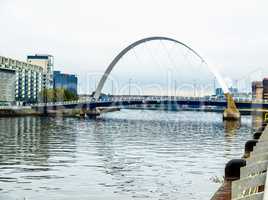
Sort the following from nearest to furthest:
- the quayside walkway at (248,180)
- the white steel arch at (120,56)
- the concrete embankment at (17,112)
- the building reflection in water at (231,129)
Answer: the quayside walkway at (248,180), the building reflection in water at (231,129), the white steel arch at (120,56), the concrete embankment at (17,112)

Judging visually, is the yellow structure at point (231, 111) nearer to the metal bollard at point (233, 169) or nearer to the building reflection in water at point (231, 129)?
the building reflection in water at point (231, 129)

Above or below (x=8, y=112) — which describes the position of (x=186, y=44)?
above

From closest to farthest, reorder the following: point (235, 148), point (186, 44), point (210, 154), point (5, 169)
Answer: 1. point (5, 169)
2. point (210, 154)
3. point (235, 148)
4. point (186, 44)

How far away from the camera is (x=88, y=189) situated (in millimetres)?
23516

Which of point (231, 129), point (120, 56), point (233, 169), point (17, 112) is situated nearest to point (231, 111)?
point (120, 56)

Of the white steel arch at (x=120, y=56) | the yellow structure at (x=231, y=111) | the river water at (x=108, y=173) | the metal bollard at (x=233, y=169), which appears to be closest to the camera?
the metal bollard at (x=233, y=169)

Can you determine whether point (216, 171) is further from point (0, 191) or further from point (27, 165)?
point (0, 191)

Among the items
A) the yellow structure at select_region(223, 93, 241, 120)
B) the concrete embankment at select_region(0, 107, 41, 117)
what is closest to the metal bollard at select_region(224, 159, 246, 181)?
the yellow structure at select_region(223, 93, 241, 120)

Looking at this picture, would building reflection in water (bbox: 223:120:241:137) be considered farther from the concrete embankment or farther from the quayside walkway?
the quayside walkway

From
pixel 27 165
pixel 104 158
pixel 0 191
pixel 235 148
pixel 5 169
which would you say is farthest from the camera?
pixel 235 148

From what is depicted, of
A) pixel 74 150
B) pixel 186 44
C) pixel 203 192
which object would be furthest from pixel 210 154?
pixel 186 44

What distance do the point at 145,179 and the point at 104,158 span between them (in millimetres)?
11450

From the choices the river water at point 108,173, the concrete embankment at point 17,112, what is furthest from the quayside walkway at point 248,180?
the concrete embankment at point 17,112

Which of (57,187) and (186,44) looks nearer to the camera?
(57,187)
